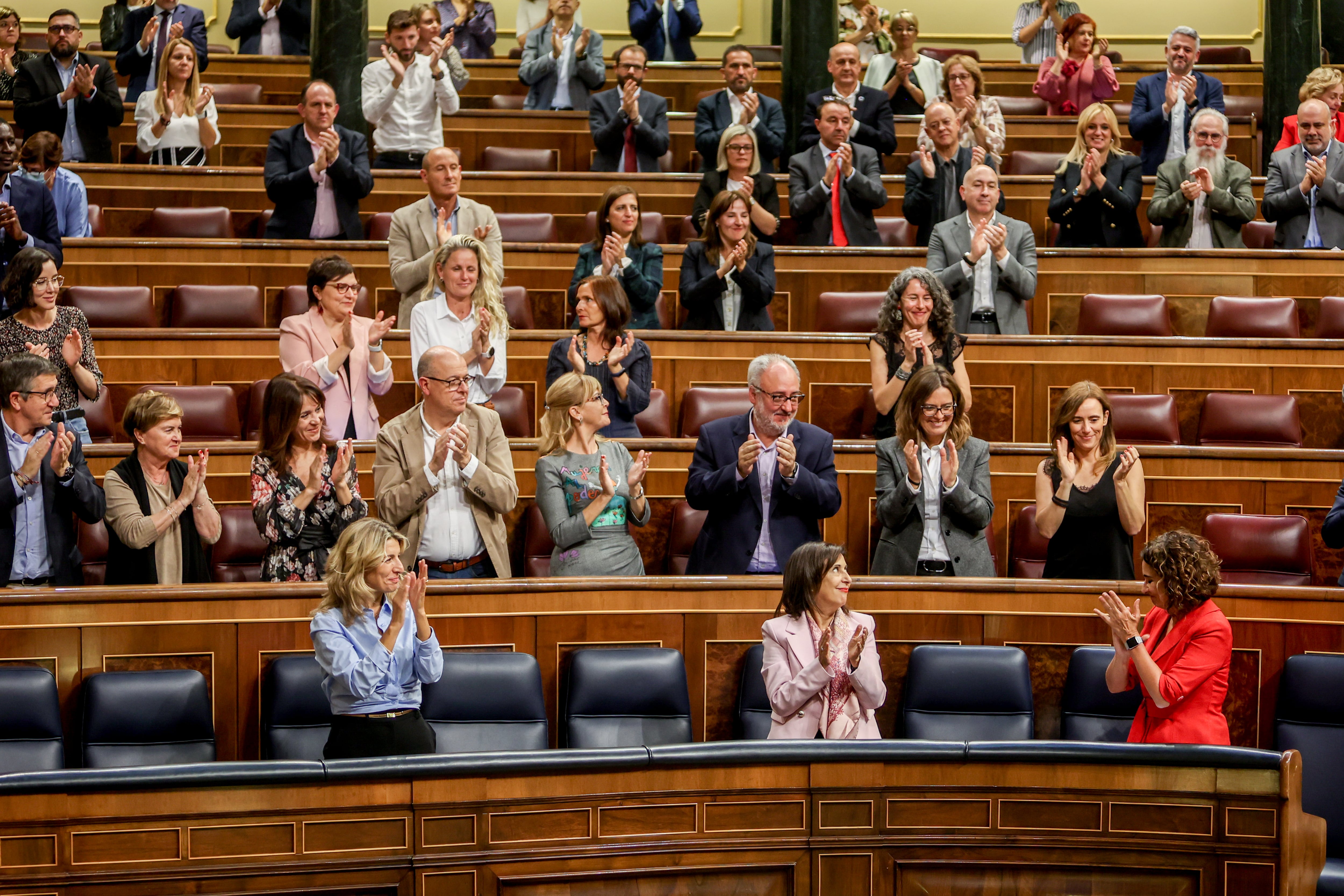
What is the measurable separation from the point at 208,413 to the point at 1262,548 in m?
3.22

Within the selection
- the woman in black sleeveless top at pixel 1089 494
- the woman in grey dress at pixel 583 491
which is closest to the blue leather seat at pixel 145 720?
the woman in grey dress at pixel 583 491

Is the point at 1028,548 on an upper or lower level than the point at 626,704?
upper

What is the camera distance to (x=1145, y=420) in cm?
525

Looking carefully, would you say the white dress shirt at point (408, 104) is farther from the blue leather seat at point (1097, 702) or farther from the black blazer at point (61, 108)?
the blue leather seat at point (1097, 702)

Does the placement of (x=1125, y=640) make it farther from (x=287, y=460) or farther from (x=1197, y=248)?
(x=1197, y=248)

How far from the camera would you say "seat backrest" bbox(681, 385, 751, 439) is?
17.1 feet

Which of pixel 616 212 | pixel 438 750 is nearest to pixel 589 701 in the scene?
pixel 438 750

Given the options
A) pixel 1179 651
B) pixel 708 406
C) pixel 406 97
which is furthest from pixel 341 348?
pixel 406 97

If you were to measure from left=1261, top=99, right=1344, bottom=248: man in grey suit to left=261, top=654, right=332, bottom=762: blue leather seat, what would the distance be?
14.5 feet

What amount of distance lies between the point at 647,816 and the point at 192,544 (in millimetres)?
1669

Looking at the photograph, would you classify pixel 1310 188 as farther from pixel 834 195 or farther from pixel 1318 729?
pixel 1318 729

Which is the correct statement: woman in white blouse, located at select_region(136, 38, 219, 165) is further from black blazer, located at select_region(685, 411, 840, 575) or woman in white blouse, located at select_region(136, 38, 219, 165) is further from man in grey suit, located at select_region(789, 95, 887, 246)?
black blazer, located at select_region(685, 411, 840, 575)

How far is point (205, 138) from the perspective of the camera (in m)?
7.01

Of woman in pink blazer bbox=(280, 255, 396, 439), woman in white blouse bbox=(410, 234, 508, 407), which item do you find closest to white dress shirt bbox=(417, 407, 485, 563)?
woman in pink blazer bbox=(280, 255, 396, 439)
